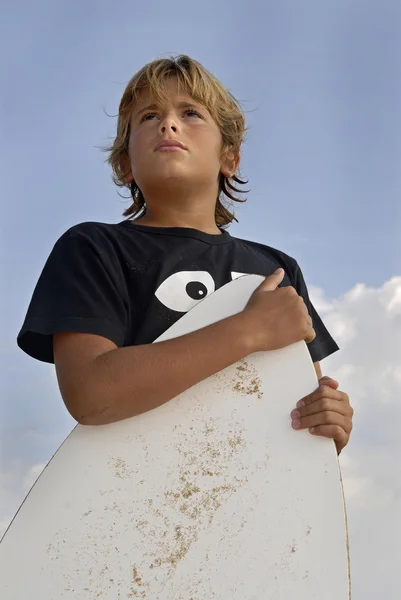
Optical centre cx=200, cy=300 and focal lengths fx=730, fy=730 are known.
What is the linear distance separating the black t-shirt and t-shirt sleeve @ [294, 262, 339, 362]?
0.77 ft

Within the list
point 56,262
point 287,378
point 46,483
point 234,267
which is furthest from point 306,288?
point 46,483

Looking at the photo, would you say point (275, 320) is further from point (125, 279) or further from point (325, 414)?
point (125, 279)

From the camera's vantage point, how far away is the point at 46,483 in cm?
204

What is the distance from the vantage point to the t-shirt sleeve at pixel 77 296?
2064 mm

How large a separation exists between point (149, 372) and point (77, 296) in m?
0.34

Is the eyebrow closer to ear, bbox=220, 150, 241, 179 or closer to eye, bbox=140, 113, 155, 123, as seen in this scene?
eye, bbox=140, 113, 155, 123

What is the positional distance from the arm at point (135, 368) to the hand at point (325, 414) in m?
0.24

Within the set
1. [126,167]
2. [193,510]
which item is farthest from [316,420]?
[126,167]

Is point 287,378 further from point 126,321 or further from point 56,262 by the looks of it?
point 56,262

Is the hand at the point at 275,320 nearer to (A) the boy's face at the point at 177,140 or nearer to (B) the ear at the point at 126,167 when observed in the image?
(A) the boy's face at the point at 177,140

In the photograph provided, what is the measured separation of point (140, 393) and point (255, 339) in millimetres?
363

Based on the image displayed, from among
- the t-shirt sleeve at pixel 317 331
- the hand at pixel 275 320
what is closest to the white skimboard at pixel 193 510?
the hand at pixel 275 320

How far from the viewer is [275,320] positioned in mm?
2117

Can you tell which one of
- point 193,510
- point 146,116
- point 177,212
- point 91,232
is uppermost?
point 146,116
